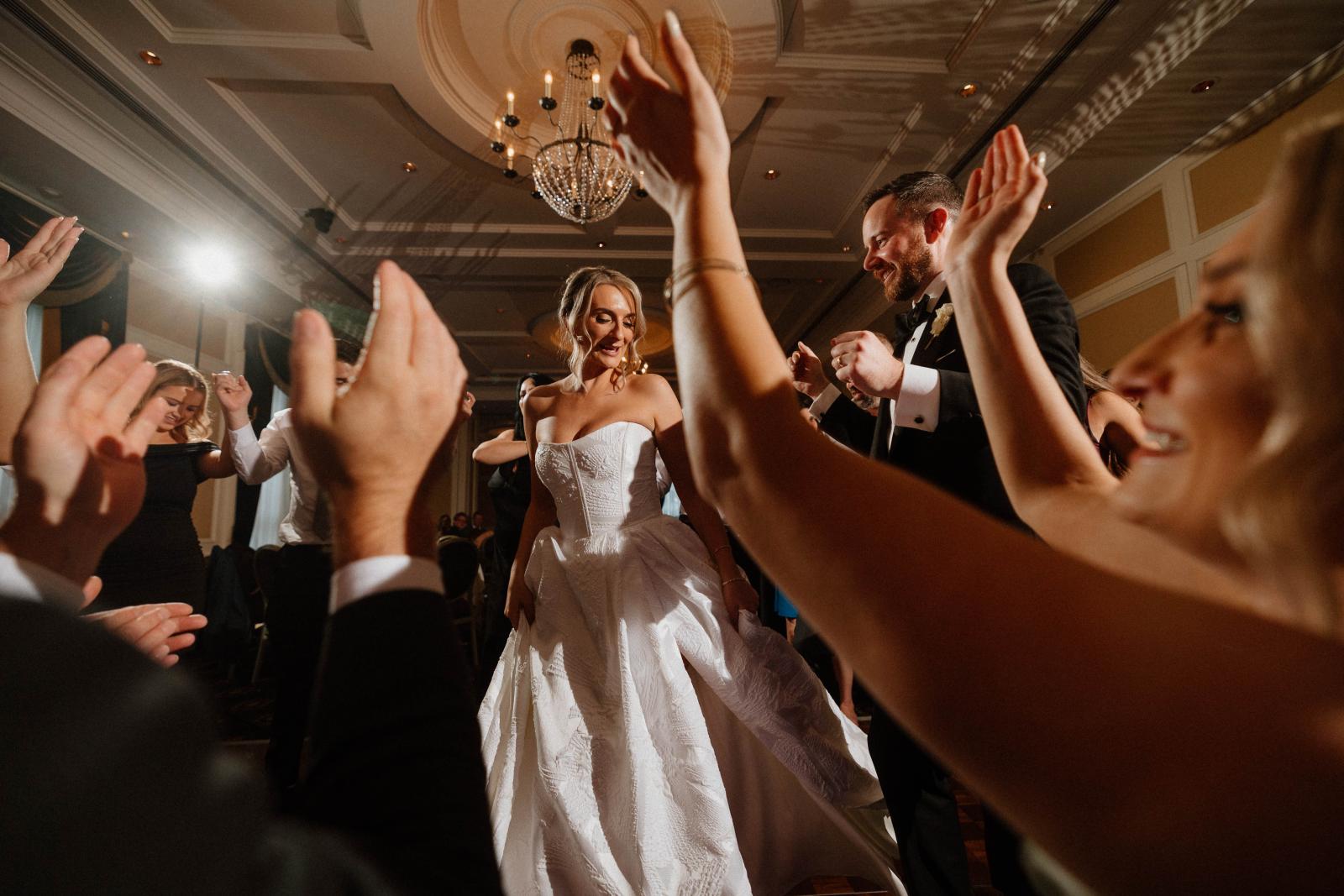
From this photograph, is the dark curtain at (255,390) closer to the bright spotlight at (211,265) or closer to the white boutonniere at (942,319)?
the bright spotlight at (211,265)

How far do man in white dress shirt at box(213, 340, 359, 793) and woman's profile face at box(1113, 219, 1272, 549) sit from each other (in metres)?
0.61

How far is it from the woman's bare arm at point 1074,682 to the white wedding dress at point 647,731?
49.6 inches

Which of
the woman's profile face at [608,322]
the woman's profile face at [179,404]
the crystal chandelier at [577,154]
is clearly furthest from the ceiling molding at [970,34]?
the woman's profile face at [179,404]

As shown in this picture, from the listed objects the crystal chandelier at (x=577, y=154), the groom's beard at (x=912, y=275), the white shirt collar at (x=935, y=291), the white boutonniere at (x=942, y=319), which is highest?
the crystal chandelier at (x=577, y=154)

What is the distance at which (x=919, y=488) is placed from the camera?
0.44 metres

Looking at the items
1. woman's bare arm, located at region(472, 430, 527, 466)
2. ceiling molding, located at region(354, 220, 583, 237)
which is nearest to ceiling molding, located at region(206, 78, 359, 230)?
ceiling molding, located at region(354, 220, 583, 237)

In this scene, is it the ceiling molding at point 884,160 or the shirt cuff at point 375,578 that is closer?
the shirt cuff at point 375,578

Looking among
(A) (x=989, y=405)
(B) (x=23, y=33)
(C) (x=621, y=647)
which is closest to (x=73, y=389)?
(A) (x=989, y=405)

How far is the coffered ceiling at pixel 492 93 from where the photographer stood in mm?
3369

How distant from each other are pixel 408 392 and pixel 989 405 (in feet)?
2.34

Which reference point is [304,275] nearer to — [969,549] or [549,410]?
[549,410]

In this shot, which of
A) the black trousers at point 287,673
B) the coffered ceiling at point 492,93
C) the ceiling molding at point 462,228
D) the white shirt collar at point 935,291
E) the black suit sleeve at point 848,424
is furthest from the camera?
the ceiling molding at point 462,228

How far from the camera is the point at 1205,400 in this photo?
17.0 inches

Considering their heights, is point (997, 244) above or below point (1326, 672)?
above
